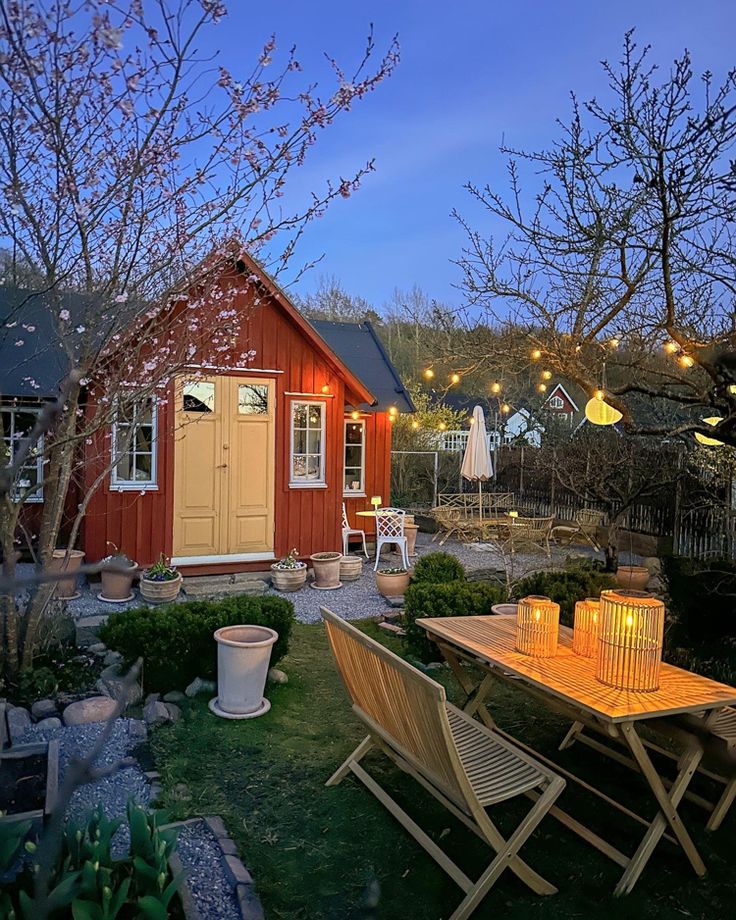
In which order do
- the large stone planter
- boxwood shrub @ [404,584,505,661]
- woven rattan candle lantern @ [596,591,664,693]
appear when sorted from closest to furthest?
woven rattan candle lantern @ [596,591,664,693] < boxwood shrub @ [404,584,505,661] < the large stone planter

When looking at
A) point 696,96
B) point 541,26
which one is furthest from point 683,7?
point 541,26

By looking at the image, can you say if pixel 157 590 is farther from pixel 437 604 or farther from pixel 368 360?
pixel 368 360

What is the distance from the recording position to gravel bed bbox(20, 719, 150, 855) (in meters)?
3.66

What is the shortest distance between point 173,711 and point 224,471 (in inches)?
193

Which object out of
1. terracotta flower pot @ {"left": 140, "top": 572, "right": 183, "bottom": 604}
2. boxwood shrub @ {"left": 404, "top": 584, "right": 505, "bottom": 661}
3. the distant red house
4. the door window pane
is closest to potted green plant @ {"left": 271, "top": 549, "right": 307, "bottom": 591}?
the distant red house

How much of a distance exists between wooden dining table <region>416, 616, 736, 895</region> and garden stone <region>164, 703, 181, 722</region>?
209cm

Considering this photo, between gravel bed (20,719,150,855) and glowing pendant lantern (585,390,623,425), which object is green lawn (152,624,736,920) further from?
glowing pendant lantern (585,390,623,425)

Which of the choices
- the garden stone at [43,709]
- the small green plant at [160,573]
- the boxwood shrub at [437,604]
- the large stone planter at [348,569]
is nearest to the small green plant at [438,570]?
the boxwood shrub at [437,604]

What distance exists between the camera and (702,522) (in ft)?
36.9

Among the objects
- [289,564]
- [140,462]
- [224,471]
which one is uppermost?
[140,462]

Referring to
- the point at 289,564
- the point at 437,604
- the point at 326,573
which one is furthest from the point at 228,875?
the point at 326,573

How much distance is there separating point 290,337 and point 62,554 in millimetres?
4173

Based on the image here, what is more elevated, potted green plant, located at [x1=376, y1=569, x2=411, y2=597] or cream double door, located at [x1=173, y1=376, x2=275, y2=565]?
cream double door, located at [x1=173, y1=376, x2=275, y2=565]

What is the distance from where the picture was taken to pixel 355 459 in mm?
13070
